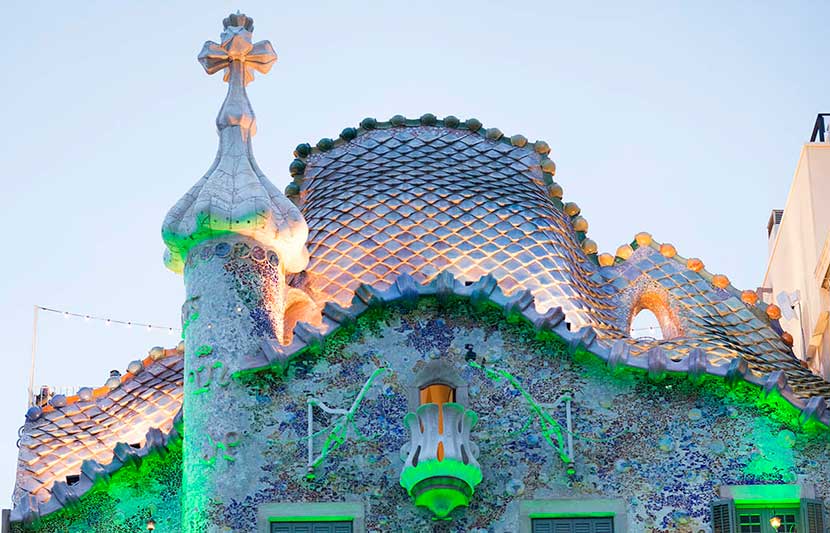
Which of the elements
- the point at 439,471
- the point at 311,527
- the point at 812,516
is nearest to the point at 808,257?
the point at 812,516

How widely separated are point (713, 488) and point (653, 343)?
175cm

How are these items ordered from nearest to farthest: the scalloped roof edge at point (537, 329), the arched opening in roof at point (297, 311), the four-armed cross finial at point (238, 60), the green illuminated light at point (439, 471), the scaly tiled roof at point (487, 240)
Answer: the green illuminated light at point (439, 471)
the scalloped roof edge at point (537, 329)
the arched opening in roof at point (297, 311)
the scaly tiled roof at point (487, 240)
the four-armed cross finial at point (238, 60)

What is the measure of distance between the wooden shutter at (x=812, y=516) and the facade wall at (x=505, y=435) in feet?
0.74

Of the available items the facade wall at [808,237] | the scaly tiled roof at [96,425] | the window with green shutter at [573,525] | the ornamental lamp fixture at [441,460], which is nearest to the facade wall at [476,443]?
the window with green shutter at [573,525]

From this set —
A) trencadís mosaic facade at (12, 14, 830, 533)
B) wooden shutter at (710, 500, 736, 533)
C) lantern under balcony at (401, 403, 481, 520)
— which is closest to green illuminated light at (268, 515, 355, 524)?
trencadís mosaic facade at (12, 14, 830, 533)

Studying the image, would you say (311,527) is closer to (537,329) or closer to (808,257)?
(537,329)

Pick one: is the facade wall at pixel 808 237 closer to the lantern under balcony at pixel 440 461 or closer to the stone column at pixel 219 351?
the lantern under balcony at pixel 440 461

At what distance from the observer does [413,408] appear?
21391 mm

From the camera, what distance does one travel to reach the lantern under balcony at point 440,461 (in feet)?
68.0

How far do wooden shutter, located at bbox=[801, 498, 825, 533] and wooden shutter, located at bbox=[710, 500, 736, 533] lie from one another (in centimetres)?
69

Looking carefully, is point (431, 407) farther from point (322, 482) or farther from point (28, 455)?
point (28, 455)

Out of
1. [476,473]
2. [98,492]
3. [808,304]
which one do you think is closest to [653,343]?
[476,473]

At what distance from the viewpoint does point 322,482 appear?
2116 cm

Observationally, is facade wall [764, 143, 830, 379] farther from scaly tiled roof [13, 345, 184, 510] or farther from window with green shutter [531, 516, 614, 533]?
scaly tiled roof [13, 345, 184, 510]
